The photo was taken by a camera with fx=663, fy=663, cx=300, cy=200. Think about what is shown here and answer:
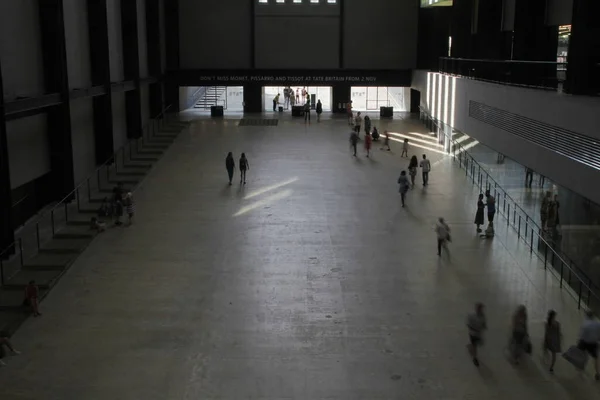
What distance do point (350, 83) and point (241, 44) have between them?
25.9 feet

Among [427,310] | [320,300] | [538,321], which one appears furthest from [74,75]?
[538,321]

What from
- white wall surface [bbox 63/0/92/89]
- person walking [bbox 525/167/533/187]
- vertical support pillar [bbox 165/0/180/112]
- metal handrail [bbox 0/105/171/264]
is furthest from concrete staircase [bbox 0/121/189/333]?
vertical support pillar [bbox 165/0/180/112]

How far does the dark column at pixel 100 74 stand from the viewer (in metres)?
25.9

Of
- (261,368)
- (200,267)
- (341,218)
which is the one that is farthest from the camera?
(341,218)

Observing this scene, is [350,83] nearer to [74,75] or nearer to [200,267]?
[74,75]

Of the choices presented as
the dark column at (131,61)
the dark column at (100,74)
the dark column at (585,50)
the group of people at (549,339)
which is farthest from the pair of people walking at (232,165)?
the group of people at (549,339)

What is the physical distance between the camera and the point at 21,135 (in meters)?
18.8

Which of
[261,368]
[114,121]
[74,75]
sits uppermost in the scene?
[74,75]

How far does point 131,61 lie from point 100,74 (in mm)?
6390

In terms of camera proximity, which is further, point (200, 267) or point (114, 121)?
point (114, 121)

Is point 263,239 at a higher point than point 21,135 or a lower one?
lower

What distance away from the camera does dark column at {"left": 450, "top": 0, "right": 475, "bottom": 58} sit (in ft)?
102

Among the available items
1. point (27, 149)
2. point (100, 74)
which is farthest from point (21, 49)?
point (100, 74)

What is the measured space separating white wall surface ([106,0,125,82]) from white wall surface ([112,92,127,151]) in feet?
2.95
